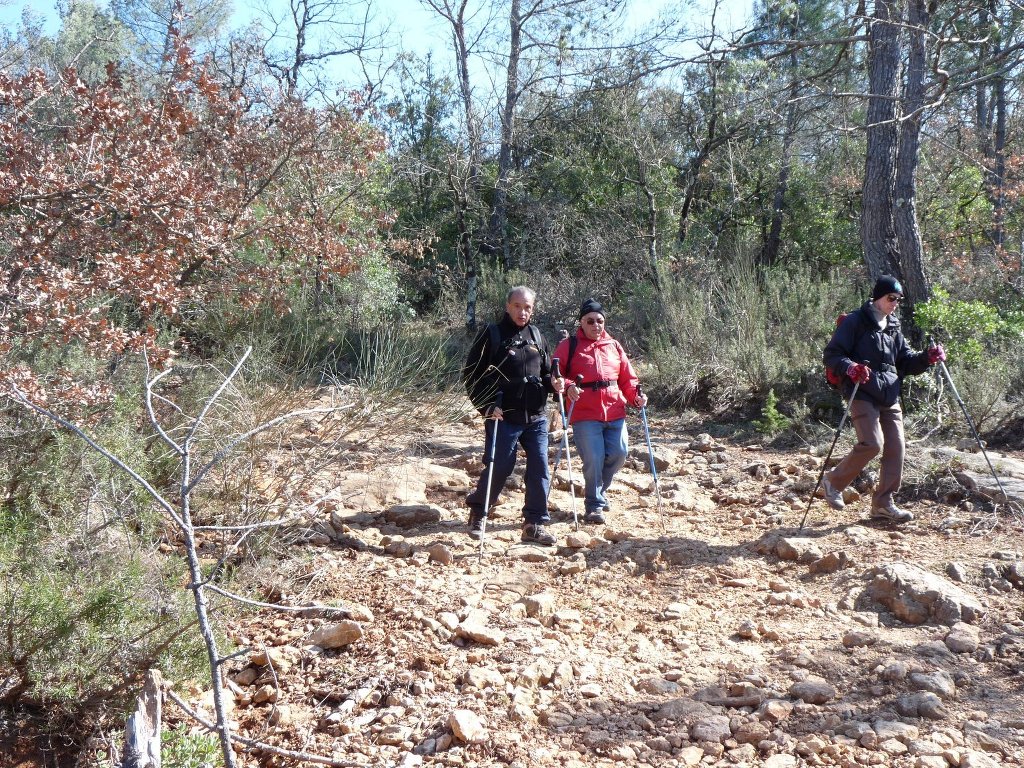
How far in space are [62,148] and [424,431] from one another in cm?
389

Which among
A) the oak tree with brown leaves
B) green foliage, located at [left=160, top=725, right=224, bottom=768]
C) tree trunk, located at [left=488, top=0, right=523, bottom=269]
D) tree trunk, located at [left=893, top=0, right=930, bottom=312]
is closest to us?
green foliage, located at [left=160, top=725, right=224, bottom=768]

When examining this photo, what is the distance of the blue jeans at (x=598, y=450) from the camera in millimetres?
6320

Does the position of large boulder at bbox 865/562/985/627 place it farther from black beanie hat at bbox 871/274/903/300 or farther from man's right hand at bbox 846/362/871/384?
black beanie hat at bbox 871/274/903/300

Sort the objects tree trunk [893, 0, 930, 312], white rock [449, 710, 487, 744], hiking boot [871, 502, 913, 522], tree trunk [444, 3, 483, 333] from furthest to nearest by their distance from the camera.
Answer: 1. tree trunk [444, 3, 483, 333]
2. tree trunk [893, 0, 930, 312]
3. hiking boot [871, 502, 913, 522]
4. white rock [449, 710, 487, 744]

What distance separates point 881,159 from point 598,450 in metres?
5.45

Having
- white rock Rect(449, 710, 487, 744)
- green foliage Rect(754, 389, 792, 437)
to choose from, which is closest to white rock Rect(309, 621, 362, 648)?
white rock Rect(449, 710, 487, 744)

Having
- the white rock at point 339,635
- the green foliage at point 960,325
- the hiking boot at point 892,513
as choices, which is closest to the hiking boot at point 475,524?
the white rock at point 339,635

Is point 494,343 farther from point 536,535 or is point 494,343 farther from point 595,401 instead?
point 536,535

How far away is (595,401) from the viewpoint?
6.29 m

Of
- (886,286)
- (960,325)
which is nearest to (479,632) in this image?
(886,286)

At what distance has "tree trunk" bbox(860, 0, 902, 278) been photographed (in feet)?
30.1

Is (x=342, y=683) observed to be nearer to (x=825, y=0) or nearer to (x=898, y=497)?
(x=898, y=497)

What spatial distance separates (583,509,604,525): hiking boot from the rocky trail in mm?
138

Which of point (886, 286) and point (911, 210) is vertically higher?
point (911, 210)
